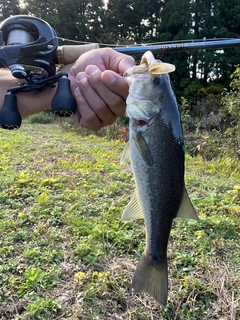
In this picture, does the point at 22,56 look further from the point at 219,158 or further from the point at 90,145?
the point at 90,145

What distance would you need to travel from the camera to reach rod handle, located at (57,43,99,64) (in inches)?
77.5

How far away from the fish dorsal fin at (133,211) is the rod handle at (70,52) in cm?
92

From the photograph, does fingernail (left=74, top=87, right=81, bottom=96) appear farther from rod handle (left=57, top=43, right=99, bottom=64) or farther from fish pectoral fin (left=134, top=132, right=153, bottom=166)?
fish pectoral fin (left=134, top=132, right=153, bottom=166)

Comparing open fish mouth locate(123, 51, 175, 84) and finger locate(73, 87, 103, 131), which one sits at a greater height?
open fish mouth locate(123, 51, 175, 84)

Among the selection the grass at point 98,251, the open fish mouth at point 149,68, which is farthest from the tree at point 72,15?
the open fish mouth at point 149,68

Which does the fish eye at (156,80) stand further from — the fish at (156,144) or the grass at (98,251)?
the grass at (98,251)

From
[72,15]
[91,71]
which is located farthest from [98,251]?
[72,15]

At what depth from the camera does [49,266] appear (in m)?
3.15

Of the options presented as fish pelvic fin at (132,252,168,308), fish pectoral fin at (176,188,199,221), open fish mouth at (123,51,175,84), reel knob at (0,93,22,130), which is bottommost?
fish pelvic fin at (132,252,168,308)

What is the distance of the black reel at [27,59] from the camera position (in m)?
1.65

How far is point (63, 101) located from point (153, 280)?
0.96 metres

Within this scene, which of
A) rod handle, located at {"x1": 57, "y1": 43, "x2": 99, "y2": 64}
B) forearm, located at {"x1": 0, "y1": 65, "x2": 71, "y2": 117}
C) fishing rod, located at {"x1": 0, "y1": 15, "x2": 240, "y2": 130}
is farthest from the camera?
rod handle, located at {"x1": 57, "y1": 43, "x2": 99, "y2": 64}

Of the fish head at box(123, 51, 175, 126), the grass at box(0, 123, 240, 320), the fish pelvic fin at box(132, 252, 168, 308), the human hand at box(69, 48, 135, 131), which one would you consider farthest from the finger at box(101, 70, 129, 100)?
the grass at box(0, 123, 240, 320)

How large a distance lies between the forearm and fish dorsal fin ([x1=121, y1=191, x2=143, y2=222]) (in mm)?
733
